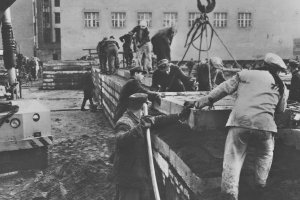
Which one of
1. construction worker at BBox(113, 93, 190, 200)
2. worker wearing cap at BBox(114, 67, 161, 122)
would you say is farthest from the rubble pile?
construction worker at BBox(113, 93, 190, 200)

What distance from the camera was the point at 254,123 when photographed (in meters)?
3.82

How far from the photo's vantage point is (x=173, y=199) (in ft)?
16.0

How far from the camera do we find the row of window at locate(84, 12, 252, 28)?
3096 cm

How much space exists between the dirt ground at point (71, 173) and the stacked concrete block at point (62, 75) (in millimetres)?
12906

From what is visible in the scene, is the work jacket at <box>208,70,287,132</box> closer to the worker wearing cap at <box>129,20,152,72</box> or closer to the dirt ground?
the dirt ground

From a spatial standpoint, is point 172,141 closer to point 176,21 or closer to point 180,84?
point 180,84

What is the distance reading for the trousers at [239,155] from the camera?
12.5ft

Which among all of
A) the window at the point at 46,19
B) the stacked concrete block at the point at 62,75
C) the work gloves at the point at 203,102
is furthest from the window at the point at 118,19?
the work gloves at the point at 203,102

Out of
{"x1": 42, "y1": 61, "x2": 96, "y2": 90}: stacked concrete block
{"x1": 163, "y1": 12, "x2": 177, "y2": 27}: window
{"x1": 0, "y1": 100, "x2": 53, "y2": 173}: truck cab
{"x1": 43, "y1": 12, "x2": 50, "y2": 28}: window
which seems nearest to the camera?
{"x1": 0, "y1": 100, "x2": 53, "y2": 173}: truck cab

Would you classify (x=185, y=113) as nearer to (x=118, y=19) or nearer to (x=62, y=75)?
(x=62, y=75)

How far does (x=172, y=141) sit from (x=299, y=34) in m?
31.7

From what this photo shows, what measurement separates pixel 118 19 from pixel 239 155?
28.7 m

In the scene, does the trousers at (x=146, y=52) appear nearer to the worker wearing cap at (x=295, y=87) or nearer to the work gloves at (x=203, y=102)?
the worker wearing cap at (x=295, y=87)

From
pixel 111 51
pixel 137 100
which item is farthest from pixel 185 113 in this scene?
pixel 111 51
